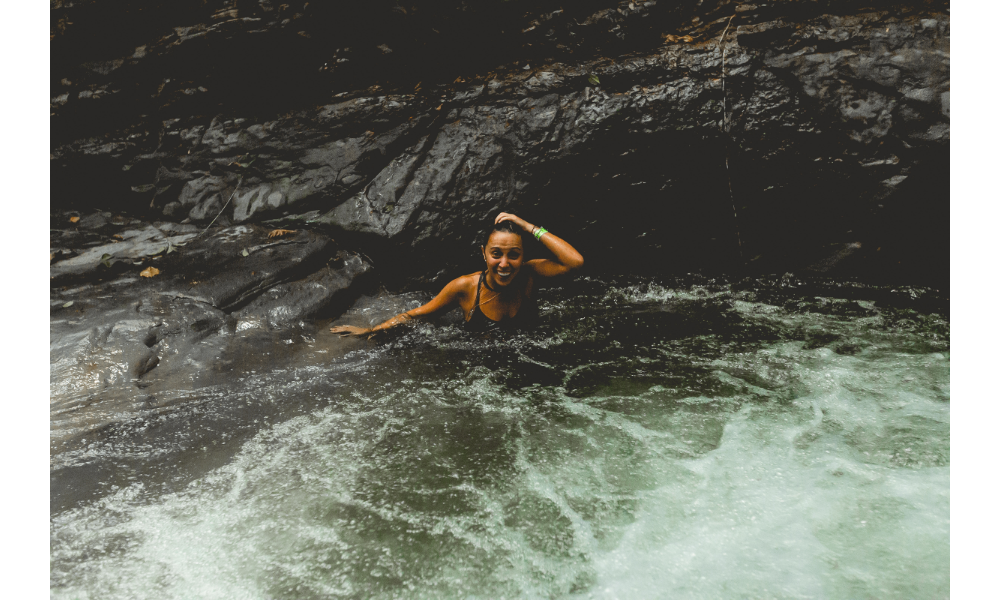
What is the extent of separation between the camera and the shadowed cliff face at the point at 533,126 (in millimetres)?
5320

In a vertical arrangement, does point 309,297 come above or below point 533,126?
below

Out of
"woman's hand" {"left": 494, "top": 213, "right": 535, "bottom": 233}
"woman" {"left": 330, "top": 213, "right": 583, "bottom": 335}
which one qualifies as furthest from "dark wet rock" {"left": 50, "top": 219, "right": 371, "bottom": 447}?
"woman's hand" {"left": 494, "top": 213, "right": 535, "bottom": 233}

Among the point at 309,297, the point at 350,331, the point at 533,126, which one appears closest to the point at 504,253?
the point at 350,331

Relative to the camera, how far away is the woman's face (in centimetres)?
429

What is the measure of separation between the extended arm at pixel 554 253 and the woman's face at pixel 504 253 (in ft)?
0.50

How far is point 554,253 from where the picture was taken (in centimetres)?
440

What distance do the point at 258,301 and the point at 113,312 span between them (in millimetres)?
1087

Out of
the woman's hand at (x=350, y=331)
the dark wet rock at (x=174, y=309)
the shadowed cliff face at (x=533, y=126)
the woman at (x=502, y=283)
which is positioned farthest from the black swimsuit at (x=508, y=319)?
the dark wet rock at (x=174, y=309)

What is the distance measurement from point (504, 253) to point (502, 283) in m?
0.32

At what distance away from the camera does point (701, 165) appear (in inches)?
221

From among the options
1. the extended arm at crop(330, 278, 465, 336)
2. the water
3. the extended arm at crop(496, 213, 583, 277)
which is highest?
the extended arm at crop(496, 213, 583, 277)

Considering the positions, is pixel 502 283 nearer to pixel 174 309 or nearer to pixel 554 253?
pixel 554 253

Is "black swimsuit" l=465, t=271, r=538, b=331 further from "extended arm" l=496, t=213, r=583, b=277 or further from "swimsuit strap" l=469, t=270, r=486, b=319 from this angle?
"extended arm" l=496, t=213, r=583, b=277

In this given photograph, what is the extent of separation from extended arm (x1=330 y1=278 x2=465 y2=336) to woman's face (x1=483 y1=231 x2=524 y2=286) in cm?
49
